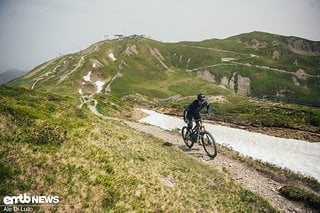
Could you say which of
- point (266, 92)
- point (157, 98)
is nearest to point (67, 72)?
point (157, 98)

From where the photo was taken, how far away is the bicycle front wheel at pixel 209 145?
19938 mm

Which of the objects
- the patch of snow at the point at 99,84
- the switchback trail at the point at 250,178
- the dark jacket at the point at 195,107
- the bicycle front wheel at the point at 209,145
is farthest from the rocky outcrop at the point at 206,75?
the bicycle front wheel at the point at 209,145

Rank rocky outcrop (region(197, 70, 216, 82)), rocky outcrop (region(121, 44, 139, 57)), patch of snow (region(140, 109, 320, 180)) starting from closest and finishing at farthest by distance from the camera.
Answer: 1. patch of snow (region(140, 109, 320, 180))
2. rocky outcrop (region(197, 70, 216, 82))
3. rocky outcrop (region(121, 44, 139, 57))

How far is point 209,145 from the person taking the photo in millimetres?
20609

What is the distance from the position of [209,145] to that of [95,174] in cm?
1157

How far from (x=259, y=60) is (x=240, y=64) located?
19017 millimetres

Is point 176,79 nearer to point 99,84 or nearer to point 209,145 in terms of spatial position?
point 99,84

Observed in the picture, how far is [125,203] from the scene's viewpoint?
10141 millimetres

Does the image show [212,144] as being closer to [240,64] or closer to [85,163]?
[85,163]

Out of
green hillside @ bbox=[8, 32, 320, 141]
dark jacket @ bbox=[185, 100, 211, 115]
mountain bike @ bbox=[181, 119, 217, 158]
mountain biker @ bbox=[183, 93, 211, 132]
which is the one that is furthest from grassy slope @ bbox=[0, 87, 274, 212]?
green hillside @ bbox=[8, 32, 320, 141]

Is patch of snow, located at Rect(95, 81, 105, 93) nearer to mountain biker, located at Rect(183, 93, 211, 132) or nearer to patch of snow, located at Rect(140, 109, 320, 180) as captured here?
patch of snow, located at Rect(140, 109, 320, 180)

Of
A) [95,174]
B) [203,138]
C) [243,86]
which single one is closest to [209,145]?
[203,138]

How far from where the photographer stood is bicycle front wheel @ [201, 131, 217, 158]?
785 inches

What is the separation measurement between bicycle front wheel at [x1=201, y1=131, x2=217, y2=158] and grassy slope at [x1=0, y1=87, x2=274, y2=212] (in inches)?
110
